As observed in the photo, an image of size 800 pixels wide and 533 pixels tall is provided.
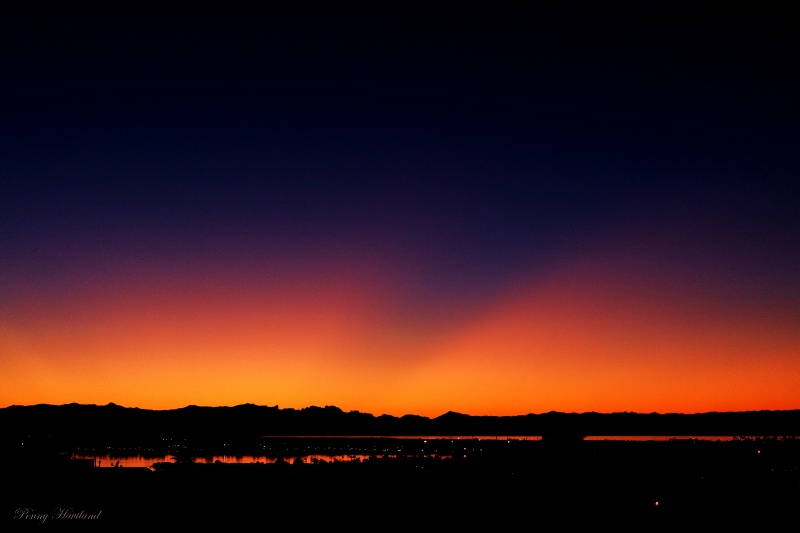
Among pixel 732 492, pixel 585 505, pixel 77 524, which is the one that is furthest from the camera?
pixel 732 492

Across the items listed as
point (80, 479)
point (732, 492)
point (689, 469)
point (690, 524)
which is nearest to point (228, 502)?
point (80, 479)

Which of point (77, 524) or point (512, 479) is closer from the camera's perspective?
point (77, 524)

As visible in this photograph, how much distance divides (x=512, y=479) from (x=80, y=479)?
40.8m

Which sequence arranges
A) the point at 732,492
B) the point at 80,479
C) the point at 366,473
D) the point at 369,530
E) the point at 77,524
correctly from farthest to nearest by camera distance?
the point at 366,473, the point at 732,492, the point at 80,479, the point at 369,530, the point at 77,524

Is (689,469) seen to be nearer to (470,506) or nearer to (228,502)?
(470,506)

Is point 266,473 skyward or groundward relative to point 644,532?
skyward

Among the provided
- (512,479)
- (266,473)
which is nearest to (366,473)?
(266,473)

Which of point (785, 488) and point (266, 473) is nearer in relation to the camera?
point (785, 488)

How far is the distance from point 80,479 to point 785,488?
57890 millimetres

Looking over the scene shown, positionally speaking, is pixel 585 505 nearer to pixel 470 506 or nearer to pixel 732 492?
pixel 470 506

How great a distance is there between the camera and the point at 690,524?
39656 mm

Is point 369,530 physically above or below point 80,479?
below

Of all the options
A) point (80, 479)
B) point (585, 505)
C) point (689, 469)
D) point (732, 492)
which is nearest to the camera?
point (80, 479)

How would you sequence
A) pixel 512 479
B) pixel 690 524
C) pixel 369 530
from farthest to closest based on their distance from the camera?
pixel 512 479 < pixel 690 524 < pixel 369 530
